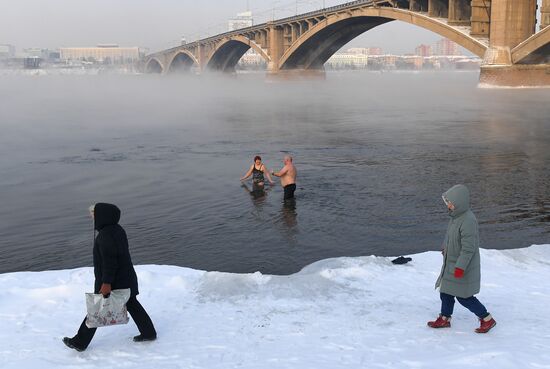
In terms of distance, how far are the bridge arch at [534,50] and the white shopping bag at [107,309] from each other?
5170cm

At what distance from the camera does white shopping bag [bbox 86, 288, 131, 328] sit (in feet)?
18.1

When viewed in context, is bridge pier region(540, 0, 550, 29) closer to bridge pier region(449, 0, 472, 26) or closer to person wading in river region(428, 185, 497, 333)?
bridge pier region(449, 0, 472, 26)

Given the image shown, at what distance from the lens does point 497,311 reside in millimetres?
6582

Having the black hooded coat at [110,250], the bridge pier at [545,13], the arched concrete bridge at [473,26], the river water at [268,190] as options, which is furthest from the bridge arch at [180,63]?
the black hooded coat at [110,250]

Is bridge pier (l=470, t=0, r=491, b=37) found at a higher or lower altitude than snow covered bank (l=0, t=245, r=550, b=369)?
higher

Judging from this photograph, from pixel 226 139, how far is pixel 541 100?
29.3m

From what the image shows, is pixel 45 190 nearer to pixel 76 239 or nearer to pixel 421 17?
pixel 76 239

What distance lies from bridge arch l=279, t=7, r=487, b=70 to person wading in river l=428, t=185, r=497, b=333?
54.3 metres

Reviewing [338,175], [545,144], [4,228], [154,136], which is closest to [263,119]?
[154,136]

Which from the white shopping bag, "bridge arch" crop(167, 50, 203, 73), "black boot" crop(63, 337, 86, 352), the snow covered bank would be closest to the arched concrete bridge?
the snow covered bank

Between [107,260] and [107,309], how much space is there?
1.56 ft

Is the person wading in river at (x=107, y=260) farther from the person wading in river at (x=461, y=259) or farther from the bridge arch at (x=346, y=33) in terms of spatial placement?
the bridge arch at (x=346, y=33)

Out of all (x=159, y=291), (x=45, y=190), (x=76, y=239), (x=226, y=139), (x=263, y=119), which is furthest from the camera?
(x=263, y=119)

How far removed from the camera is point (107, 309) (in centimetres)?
555
